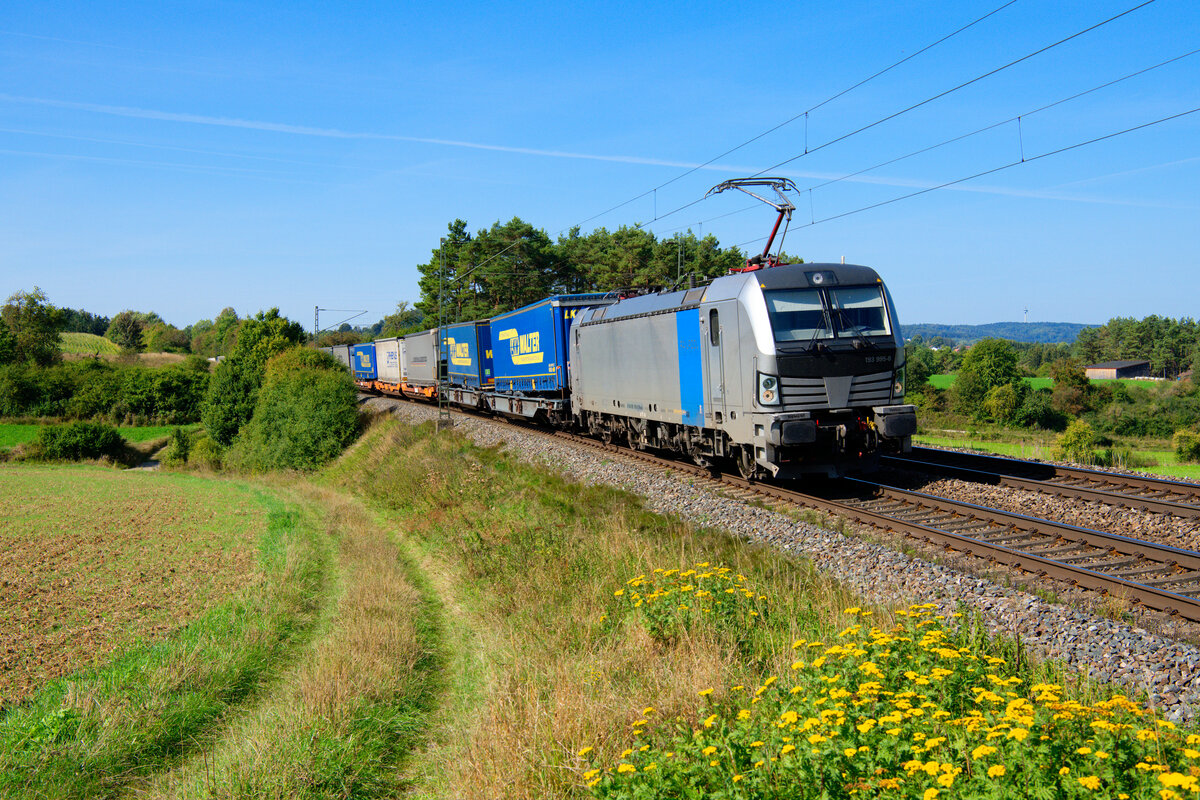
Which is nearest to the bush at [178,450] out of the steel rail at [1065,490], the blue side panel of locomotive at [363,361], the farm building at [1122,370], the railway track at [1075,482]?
the blue side panel of locomotive at [363,361]

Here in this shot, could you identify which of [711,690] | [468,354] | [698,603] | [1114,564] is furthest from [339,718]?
[468,354]

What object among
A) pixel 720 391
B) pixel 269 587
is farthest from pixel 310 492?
pixel 720 391

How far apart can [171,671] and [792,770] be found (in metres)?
7.91

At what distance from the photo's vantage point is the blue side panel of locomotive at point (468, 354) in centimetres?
3058

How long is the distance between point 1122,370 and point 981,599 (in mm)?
110838

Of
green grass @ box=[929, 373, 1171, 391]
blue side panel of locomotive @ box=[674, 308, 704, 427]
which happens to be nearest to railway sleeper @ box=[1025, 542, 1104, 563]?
blue side panel of locomotive @ box=[674, 308, 704, 427]

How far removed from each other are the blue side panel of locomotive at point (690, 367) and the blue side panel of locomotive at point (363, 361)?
4224 cm

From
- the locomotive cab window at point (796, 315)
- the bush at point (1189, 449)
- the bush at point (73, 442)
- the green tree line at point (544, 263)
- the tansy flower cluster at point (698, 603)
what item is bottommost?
the bush at point (1189, 449)

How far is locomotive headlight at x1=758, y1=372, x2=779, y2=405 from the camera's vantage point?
38.2ft

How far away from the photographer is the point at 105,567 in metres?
A: 17.5

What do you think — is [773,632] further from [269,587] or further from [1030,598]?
[269,587]

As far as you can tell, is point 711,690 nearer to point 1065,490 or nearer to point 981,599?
point 981,599

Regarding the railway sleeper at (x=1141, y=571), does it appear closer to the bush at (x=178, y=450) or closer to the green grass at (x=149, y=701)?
the green grass at (x=149, y=701)

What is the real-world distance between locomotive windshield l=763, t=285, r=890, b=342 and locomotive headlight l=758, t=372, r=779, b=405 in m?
0.62
